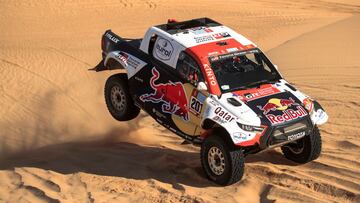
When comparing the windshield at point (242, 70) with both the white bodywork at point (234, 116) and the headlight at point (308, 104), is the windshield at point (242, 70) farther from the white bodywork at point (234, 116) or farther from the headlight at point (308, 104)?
the headlight at point (308, 104)

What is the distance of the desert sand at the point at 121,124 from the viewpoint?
883 centimetres

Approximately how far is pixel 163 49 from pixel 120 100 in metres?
1.52

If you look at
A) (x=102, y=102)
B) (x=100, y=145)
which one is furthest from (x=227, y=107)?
(x=102, y=102)

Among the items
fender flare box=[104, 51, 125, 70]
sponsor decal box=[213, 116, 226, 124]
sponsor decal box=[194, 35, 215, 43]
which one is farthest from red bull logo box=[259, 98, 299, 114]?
fender flare box=[104, 51, 125, 70]

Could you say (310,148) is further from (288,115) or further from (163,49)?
(163,49)

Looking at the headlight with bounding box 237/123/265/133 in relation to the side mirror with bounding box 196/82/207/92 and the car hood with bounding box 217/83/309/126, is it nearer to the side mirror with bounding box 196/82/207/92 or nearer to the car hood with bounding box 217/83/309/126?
the car hood with bounding box 217/83/309/126

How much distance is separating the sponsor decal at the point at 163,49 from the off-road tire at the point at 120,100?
1.07 meters

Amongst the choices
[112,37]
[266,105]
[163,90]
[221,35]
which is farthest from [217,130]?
[112,37]

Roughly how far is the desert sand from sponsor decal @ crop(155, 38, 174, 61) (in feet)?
5.48

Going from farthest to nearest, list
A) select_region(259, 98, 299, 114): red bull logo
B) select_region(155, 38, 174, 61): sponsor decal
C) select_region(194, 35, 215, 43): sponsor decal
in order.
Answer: select_region(155, 38, 174, 61): sponsor decal < select_region(194, 35, 215, 43): sponsor decal < select_region(259, 98, 299, 114): red bull logo

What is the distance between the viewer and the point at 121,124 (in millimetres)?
11656

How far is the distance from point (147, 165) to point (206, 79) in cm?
183

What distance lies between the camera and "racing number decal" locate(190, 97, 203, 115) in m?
8.95

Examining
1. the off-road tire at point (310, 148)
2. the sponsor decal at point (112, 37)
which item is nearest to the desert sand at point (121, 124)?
the off-road tire at point (310, 148)
